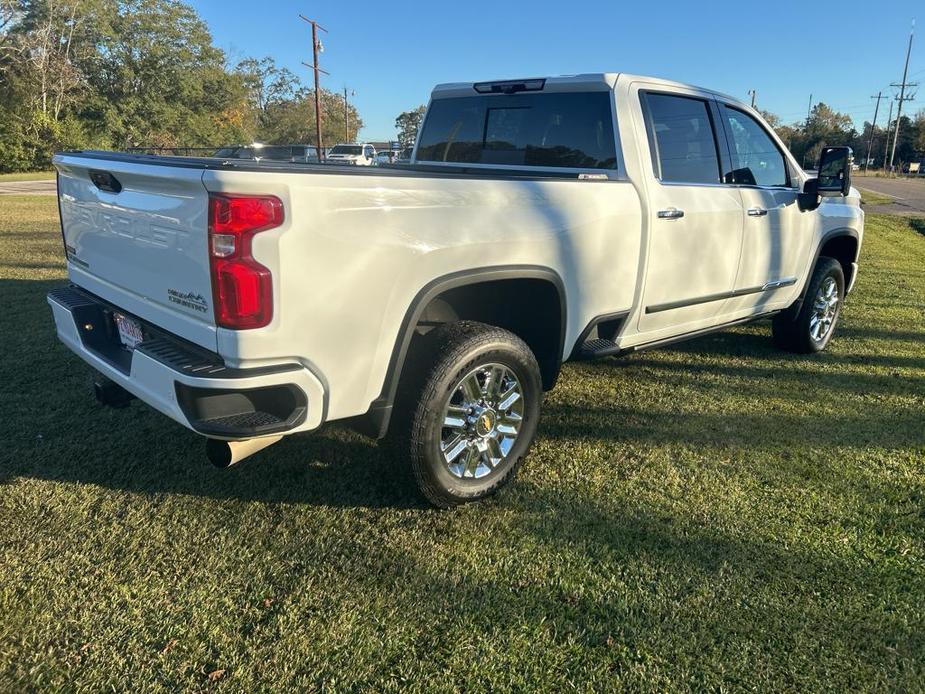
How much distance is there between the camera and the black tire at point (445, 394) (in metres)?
2.75

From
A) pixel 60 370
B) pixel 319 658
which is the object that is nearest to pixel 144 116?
pixel 60 370

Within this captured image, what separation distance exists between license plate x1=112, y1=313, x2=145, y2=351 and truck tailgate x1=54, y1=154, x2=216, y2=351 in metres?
0.05

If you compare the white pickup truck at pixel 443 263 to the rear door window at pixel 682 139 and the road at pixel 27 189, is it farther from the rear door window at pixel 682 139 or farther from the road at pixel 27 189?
the road at pixel 27 189

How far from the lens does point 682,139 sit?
3908mm

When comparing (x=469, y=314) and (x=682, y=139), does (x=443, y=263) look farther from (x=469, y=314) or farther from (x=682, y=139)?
(x=682, y=139)

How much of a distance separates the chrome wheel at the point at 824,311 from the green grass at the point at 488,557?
1.15m

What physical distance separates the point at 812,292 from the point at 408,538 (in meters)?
3.90

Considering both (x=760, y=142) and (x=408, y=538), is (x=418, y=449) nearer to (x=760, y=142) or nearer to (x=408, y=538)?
(x=408, y=538)

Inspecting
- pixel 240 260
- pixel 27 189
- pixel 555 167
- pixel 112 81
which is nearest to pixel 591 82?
pixel 555 167

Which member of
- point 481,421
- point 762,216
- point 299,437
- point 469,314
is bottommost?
point 299,437

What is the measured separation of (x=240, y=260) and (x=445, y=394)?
103 cm

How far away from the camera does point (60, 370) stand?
459 centimetres

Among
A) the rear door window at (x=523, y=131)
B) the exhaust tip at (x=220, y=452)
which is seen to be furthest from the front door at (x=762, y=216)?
the exhaust tip at (x=220, y=452)

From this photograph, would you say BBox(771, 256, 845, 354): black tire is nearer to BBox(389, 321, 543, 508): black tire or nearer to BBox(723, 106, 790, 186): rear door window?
BBox(723, 106, 790, 186): rear door window
